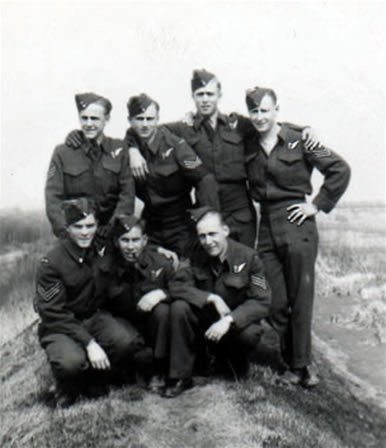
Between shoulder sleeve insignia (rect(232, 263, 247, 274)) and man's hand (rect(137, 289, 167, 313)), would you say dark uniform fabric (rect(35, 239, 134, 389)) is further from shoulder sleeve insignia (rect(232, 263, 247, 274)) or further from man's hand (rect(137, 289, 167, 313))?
shoulder sleeve insignia (rect(232, 263, 247, 274))

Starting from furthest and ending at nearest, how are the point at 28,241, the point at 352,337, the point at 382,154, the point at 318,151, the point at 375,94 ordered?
1. the point at 382,154
2. the point at 375,94
3. the point at 28,241
4. the point at 352,337
5. the point at 318,151

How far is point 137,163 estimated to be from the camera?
5273 mm

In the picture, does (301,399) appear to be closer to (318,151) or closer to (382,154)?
(318,151)

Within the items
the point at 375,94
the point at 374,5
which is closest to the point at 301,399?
the point at 374,5

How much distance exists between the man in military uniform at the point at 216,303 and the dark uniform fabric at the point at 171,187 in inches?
25.0

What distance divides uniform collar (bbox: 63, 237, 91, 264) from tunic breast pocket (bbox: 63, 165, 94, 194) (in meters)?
0.80

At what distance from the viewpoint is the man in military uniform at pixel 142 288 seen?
15.1ft

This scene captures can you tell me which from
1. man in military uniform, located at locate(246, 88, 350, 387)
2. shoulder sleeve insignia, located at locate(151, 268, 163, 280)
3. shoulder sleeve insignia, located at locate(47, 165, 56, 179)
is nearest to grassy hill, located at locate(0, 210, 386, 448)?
man in military uniform, located at locate(246, 88, 350, 387)

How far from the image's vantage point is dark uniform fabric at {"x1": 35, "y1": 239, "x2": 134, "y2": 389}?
4.40 m

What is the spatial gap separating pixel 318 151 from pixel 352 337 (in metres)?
4.31

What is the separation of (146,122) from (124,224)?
3.40ft

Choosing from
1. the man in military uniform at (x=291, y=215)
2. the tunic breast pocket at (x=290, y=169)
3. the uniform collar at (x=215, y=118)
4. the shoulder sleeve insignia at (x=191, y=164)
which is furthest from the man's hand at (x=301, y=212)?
the uniform collar at (x=215, y=118)

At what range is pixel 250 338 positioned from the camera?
465 centimetres

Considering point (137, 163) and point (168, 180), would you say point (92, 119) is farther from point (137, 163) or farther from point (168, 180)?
point (168, 180)
